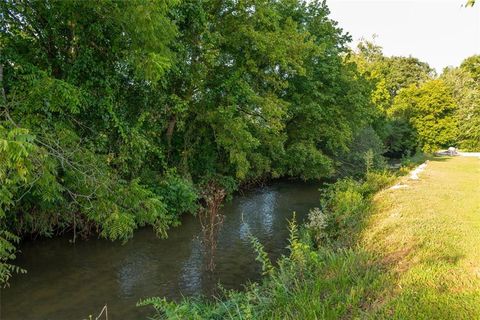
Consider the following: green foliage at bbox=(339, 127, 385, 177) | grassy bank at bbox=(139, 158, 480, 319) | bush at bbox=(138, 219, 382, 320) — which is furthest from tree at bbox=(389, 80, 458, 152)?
bush at bbox=(138, 219, 382, 320)

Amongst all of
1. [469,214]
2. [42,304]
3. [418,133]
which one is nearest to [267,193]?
[469,214]

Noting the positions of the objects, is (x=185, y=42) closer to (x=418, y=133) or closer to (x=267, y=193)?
(x=267, y=193)

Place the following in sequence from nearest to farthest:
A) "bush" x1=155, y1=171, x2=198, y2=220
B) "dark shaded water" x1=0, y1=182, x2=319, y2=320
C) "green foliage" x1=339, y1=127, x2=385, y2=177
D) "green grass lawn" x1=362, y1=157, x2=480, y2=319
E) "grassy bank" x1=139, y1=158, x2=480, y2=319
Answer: "green grass lawn" x1=362, y1=157, x2=480, y2=319 → "grassy bank" x1=139, y1=158, x2=480, y2=319 → "dark shaded water" x1=0, y1=182, x2=319, y2=320 → "bush" x1=155, y1=171, x2=198, y2=220 → "green foliage" x1=339, y1=127, x2=385, y2=177

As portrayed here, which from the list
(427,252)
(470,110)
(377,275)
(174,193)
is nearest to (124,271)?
(174,193)

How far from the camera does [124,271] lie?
885 cm

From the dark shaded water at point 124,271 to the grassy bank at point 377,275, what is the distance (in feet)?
4.63

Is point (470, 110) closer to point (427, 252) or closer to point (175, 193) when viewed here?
point (175, 193)

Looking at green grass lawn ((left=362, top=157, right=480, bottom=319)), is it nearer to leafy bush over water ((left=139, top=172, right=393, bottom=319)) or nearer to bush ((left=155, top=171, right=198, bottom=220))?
leafy bush over water ((left=139, top=172, right=393, bottom=319))

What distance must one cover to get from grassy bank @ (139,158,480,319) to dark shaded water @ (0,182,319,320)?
1.41 m

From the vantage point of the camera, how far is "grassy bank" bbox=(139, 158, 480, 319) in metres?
4.19

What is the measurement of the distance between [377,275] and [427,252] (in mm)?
1233

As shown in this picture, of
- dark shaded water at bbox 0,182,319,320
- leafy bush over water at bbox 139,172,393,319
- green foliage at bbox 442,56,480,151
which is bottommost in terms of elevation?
dark shaded water at bbox 0,182,319,320

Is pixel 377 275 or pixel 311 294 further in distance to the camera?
pixel 377 275

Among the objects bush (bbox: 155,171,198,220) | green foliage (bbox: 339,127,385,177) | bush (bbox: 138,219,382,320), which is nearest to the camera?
bush (bbox: 138,219,382,320)
